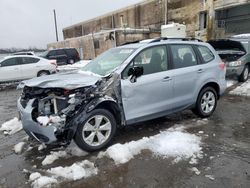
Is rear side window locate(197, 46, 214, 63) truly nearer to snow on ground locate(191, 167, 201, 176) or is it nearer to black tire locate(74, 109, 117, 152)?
black tire locate(74, 109, 117, 152)

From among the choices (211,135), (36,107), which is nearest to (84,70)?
(36,107)

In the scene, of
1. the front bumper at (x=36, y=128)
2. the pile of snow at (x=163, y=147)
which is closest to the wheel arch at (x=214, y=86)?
the pile of snow at (x=163, y=147)

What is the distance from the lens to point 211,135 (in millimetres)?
4578

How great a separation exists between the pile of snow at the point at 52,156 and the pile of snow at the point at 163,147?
0.65 meters

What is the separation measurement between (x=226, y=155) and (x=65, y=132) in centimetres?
254

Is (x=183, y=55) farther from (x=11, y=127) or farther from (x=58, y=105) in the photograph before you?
(x=11, y=127)

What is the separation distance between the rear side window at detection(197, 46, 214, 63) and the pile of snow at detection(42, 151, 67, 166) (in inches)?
142

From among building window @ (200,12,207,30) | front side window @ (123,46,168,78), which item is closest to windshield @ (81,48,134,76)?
front side window @ (123,46,168,78)

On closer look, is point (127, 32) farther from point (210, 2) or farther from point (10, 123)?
point (10, 123)

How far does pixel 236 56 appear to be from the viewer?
9.39 metres

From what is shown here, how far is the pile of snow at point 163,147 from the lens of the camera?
3788 mm

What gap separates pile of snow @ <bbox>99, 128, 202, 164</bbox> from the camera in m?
3.79

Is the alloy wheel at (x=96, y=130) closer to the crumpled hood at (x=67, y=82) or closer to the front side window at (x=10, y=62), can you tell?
the crumpled hood at (x=67, y=82)

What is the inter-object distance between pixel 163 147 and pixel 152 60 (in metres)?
1.65
